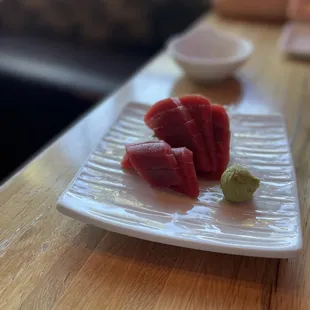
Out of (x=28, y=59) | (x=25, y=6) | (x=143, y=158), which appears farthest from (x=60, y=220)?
(x=25, y=6)

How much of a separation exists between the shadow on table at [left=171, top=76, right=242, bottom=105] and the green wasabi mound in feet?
1.74

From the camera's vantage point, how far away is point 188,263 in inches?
30.2

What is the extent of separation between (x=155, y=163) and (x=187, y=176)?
6cm

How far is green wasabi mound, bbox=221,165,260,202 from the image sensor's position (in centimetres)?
82

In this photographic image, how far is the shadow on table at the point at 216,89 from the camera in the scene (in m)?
1.36

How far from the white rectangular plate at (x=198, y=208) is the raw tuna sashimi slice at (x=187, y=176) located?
0.01 metres

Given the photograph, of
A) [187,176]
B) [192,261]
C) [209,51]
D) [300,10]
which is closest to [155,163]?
[187,176]

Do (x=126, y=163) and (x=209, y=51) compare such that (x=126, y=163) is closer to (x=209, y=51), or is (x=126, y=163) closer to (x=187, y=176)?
(x=187, y=176)

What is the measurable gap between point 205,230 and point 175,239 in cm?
6

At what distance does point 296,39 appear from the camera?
172 cm

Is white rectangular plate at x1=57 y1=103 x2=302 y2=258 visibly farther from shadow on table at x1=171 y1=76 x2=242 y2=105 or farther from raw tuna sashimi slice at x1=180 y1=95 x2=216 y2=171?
shadow on table at x1=171 y1=76 x2=242 y2=105

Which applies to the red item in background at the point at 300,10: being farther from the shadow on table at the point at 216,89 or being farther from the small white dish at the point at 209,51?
the shadow on table at the point at 216,89

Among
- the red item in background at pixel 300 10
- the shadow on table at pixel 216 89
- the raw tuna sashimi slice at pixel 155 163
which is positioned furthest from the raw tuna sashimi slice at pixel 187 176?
the red item in background at pixel 300 10

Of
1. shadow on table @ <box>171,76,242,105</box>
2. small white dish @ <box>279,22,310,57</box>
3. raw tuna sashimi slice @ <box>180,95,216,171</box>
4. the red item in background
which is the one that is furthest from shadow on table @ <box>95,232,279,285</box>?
the red item in background
